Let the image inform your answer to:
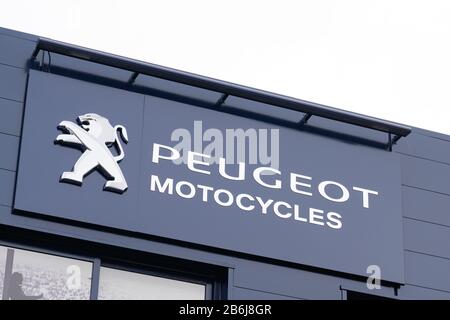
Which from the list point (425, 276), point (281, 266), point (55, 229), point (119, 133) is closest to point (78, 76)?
point (119, 133)

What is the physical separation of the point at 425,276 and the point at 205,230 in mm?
2372

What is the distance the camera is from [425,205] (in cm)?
1520

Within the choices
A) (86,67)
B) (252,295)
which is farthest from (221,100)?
(252,295)

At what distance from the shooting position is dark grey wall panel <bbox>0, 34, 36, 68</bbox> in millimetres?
14117

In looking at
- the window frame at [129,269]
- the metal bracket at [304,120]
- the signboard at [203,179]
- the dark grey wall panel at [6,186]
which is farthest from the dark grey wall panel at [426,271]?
the dark grey wall panel at [6,186]

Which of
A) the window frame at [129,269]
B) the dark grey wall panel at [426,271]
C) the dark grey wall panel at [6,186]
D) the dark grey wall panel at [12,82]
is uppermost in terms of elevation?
the dark grey wall panel at [12,82]

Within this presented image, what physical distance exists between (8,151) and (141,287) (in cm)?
179

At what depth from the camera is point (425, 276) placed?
14711 mm

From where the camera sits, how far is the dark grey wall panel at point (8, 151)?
13.6 meters

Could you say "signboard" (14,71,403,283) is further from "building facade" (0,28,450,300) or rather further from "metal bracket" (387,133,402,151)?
"metal bracket" (387,133,402,151)

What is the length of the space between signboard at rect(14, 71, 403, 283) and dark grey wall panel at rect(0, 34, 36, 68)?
23cm

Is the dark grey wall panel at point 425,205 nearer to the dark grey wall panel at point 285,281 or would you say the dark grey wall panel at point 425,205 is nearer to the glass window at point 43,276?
the dark grey wall panel at point 285,281

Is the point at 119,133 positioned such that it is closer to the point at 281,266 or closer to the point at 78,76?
the point at 78,76

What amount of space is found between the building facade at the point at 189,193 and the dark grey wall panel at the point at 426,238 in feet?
0.05
